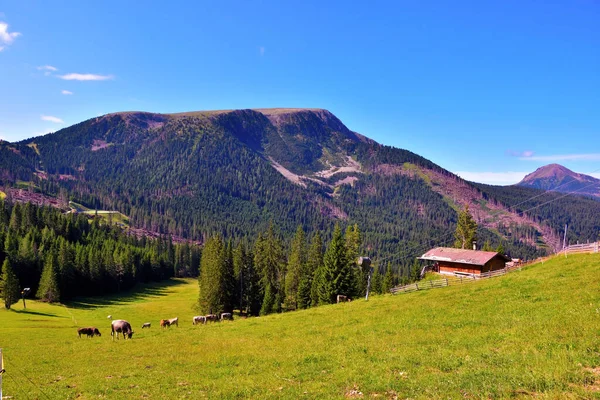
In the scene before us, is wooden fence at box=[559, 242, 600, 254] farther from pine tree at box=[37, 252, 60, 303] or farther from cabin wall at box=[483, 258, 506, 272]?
pine tree at box=[37, 252, 60, 303]

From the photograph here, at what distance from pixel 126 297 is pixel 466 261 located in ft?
320

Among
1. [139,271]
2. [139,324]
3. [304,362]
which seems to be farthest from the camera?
[139,271]

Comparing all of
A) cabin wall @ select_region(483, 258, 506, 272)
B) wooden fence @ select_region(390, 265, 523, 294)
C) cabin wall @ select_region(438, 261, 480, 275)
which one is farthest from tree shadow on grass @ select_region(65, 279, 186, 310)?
cabin wall @ select_region(483, 258, 506, 272)

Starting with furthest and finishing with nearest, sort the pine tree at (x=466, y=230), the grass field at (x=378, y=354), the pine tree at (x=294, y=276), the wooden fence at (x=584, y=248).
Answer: the pine tree at (x=466, y=230) → the pine tree at (x=294, y=276) → the wooden fence at (x=584, y=248) → the grass field at (x=378, y=354)

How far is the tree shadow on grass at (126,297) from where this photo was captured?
3659 inches

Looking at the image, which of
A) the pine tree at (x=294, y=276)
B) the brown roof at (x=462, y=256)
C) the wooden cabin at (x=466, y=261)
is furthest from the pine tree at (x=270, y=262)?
the wooden cabin at (x=466, y=261)

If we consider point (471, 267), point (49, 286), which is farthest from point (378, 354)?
point (49, 286)

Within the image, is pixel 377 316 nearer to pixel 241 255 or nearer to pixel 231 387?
pixel 231 387

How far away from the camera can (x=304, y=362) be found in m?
21.0

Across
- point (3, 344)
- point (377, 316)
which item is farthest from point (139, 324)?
point (377, 316)

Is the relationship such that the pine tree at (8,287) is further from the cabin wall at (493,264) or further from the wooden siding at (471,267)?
the cabin wall at (493,264)

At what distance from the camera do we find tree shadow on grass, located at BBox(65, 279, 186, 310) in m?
92.9

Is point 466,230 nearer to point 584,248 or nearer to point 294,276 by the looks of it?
point 584,248

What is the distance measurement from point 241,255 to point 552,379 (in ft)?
238
